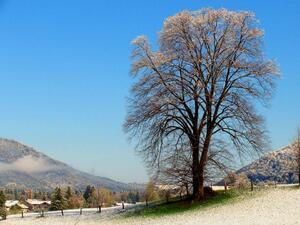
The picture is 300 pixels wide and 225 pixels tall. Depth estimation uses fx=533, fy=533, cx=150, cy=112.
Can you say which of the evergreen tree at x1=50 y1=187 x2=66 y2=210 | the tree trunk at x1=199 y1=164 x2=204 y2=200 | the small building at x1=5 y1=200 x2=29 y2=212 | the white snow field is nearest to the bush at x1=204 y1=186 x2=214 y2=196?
the tree trunk at x1=199 y1=164 x2=204 y2=200

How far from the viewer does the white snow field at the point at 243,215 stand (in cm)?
3511

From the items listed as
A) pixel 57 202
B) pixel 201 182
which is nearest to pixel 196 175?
pixel 201 182

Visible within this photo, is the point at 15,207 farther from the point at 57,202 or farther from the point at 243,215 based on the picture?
the point at 243,215

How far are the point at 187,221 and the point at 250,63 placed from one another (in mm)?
15475

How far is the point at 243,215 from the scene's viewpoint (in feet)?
122

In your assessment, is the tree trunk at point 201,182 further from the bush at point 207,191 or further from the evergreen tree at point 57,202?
the evergreen tree at point 57,202

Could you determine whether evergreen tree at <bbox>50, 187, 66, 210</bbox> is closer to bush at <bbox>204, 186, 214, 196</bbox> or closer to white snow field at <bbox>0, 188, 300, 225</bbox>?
white snow field at <bbox>0, 188, 300, 225</bbox>

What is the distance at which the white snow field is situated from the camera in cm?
3511

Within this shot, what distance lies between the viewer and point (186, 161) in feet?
149

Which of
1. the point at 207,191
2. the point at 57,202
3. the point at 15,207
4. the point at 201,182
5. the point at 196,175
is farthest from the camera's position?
the point at 15,207

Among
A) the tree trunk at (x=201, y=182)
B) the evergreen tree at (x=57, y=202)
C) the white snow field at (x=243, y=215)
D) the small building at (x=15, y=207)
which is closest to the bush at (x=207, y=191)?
the tree trunk at (x=201, y=182)

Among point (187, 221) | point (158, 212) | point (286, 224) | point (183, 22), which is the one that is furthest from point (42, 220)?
point (286, 224)

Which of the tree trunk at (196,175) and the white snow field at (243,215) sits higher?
the tree trunk at (196,175)

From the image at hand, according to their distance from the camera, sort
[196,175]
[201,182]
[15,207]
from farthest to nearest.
Answer: [15,207]
[201,182]
[196,175]
